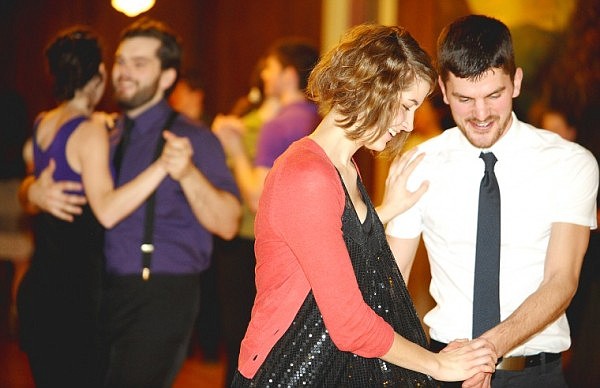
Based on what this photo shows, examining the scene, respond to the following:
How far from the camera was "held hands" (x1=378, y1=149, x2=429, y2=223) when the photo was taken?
2498 mm

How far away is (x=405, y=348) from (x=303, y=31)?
17.4 feet

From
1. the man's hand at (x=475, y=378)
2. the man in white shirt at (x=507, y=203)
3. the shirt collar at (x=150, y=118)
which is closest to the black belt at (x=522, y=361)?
the man in white shirt at (x=507, y=203)

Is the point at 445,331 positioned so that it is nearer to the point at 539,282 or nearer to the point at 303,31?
the point at 539,282

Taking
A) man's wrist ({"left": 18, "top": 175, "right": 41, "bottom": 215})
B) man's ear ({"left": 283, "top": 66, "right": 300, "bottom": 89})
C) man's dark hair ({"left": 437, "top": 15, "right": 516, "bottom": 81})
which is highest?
man's dark hair ({"left": 437, "top": 15, "right": 516, "bottom": 81})

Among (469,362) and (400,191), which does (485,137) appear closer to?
(400,191)

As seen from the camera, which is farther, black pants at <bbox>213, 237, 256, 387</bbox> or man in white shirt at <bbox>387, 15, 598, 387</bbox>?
black pants at <bbox>213, 237, 256, 387</bbox>

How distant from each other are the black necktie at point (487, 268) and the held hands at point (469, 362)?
0.20 metres

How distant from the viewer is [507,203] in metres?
2.43

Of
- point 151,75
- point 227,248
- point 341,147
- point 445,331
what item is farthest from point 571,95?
point 341,147

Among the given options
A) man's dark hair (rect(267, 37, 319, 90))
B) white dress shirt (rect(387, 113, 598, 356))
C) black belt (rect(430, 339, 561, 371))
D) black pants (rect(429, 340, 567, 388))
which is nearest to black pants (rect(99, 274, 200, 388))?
white dress shirt (rect(387, 113, 598, 356))

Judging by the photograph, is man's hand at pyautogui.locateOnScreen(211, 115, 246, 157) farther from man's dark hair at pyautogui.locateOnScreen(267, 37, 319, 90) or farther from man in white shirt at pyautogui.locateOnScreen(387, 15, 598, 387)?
man in white shirt at pyautogui.locateOnScreen(387, 15, 598, 387)

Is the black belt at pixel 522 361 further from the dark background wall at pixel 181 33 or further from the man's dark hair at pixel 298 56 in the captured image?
the dark background wall at pixel 181 33

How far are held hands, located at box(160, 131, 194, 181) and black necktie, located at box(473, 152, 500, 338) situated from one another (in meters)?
1.11

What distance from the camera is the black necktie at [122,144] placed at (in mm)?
3328
